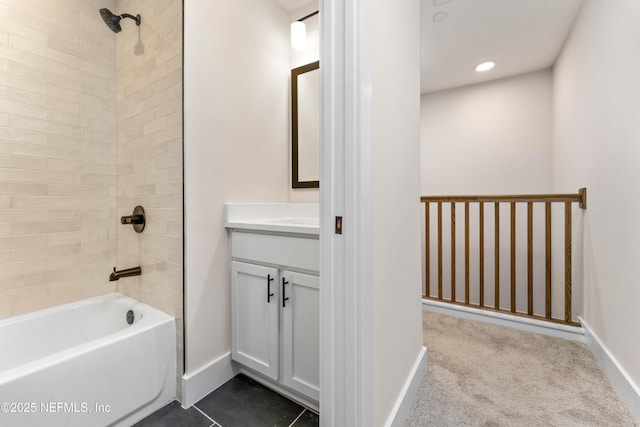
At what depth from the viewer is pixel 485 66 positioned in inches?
105

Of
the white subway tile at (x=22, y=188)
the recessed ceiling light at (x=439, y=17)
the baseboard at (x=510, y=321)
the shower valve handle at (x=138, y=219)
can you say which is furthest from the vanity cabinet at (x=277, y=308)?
the recessed ceiling light at (x=439, y=17)

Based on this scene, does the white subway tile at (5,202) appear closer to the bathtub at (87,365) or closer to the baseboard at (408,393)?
the bathtub at (87,365)

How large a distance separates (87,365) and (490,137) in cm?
374

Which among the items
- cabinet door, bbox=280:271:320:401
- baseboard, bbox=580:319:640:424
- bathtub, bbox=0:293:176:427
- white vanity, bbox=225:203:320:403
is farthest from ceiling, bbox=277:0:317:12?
baseboard, bbox=580:319:640:424

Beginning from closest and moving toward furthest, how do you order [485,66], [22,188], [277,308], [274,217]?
[277,308], [22,188], [274,217], [485,66]

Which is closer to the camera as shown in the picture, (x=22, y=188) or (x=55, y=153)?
(x=22, y=188)

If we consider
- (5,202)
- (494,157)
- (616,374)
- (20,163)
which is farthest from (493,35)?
(5,202)

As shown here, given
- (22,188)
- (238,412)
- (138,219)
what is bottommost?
(238,412)

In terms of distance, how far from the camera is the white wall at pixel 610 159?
124cm

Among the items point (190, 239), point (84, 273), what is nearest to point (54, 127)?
point (84, 273)

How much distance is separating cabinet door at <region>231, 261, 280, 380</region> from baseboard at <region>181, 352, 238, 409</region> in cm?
7

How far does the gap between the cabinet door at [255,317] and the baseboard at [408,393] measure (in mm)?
578

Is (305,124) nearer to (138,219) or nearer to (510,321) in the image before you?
(138,219)

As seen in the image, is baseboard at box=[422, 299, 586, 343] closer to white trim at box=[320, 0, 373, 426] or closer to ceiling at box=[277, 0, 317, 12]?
white trim at box=[320, 0, 373, 426]
